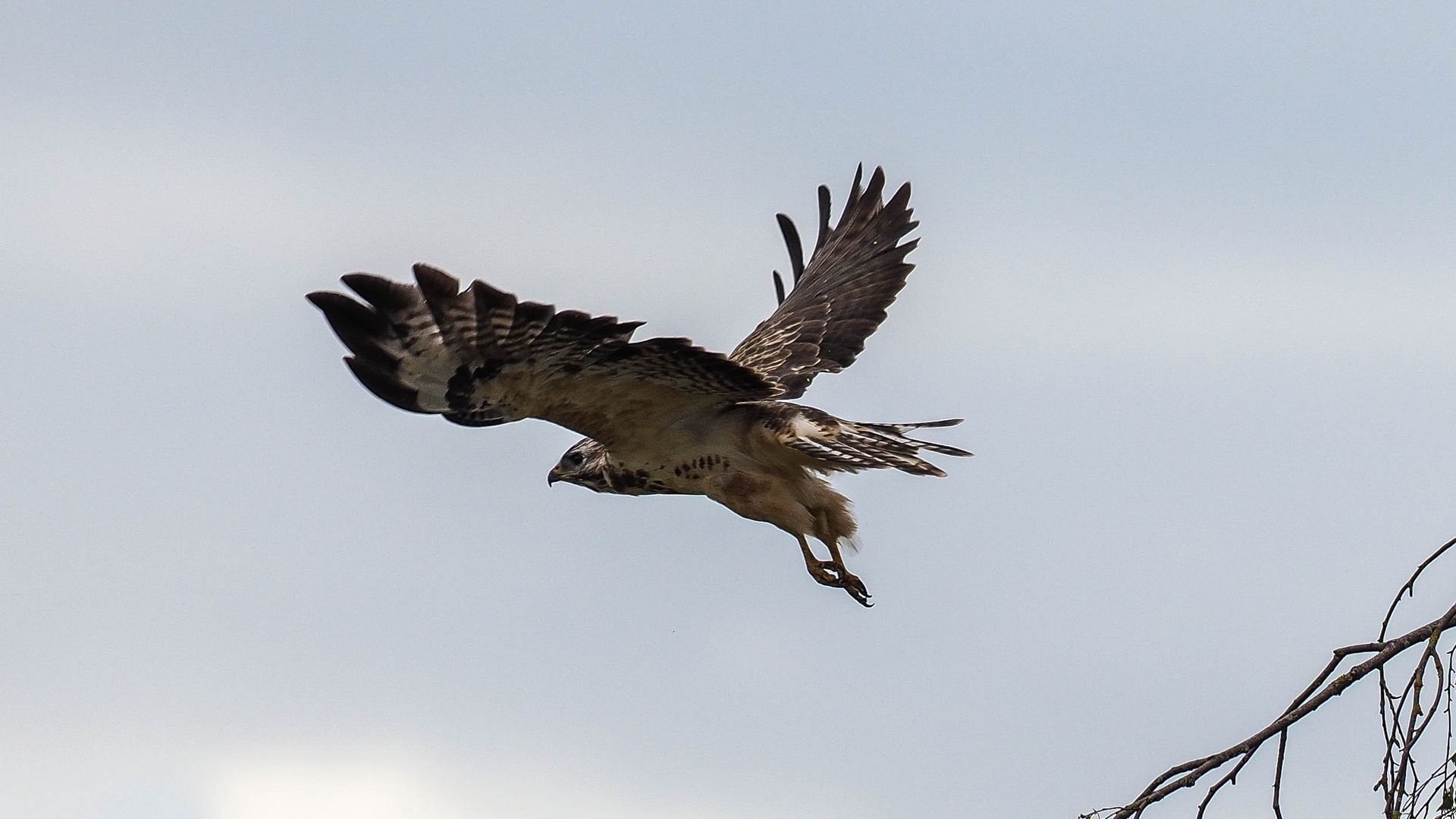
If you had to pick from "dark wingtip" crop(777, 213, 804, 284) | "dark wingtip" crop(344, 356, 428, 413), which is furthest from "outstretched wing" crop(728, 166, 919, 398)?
"dark wingtip" crop(344, 356, 428, 413)

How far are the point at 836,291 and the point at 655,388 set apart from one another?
286cm

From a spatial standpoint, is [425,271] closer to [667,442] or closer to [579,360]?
[579,360]

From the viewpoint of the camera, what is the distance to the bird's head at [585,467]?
7.71m

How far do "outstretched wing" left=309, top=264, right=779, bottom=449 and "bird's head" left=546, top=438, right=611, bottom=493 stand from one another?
31.4 inches

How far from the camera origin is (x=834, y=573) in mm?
7688

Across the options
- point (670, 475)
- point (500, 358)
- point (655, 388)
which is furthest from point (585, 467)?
point (500, 358)

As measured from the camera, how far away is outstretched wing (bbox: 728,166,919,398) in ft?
28.0

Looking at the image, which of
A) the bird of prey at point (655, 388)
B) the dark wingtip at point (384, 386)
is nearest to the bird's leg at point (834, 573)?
the bird of prey at point (655, 388)

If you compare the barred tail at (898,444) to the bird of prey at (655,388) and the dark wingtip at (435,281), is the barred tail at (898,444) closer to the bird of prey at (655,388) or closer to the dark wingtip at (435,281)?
the bird of prey at (655,388)

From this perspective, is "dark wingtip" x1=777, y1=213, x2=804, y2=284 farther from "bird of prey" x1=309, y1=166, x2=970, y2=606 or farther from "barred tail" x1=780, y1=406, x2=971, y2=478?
"barred tail" x1=780, y1=406, x2=971, y2=478

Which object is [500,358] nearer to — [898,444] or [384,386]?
[384,386]

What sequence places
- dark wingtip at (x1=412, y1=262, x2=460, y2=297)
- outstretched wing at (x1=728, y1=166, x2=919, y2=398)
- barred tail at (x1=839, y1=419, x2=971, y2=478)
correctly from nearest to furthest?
dark wingtip at (x1=412, y1=262, x2=460, y2=297) < barred tail at (x1=839, y1=419, x2=971, y2=478) < outstretched wing at (x1=728, y1=166, x2=919, y2=398)

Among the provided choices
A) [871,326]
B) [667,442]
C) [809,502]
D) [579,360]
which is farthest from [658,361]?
[871,326]

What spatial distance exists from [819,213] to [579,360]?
4253 mm
